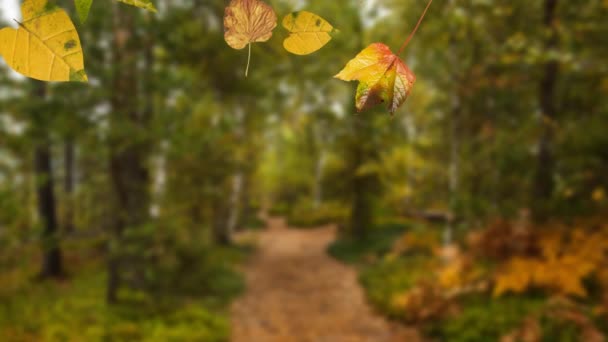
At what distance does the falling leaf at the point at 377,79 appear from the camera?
18.6 inches

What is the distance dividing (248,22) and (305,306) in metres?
6.74

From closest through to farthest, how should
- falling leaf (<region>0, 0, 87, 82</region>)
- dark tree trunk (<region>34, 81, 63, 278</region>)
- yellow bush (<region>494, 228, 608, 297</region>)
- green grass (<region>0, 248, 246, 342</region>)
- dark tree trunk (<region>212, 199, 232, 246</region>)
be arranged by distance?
falling leaf (<region>0, 0, 87, 82</region>) < yellow bush (<region>494, 228, 608, 297</region>) < green grass (<region>0, 248, 246, 342</region>) < dark tree trunk (<region>34, 81, 63, 278</region>) < dark tree trunk (<region>212, 199, 232, 246</region>)

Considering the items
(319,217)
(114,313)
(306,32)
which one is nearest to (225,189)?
(114,313)

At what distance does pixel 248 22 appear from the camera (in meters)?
0.46

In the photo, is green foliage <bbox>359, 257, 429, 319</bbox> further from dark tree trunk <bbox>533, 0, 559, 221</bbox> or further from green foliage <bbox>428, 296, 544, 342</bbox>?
dark tree trunk <bbox>533, 0, 559, 221</bbox>

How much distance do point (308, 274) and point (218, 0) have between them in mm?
6660

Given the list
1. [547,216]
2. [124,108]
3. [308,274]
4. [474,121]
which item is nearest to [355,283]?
[308,274]

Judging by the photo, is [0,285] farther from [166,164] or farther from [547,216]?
[547,216]

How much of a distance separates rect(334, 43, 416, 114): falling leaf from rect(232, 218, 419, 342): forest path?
16.8 feet

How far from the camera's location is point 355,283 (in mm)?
8047

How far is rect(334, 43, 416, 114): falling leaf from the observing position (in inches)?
18.6

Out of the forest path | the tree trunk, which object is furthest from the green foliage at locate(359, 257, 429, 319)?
the tree trunk

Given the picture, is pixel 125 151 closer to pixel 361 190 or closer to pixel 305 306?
pixel 305 306

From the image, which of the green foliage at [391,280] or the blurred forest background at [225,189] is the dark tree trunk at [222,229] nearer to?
the blurred forest background at [225,189]
